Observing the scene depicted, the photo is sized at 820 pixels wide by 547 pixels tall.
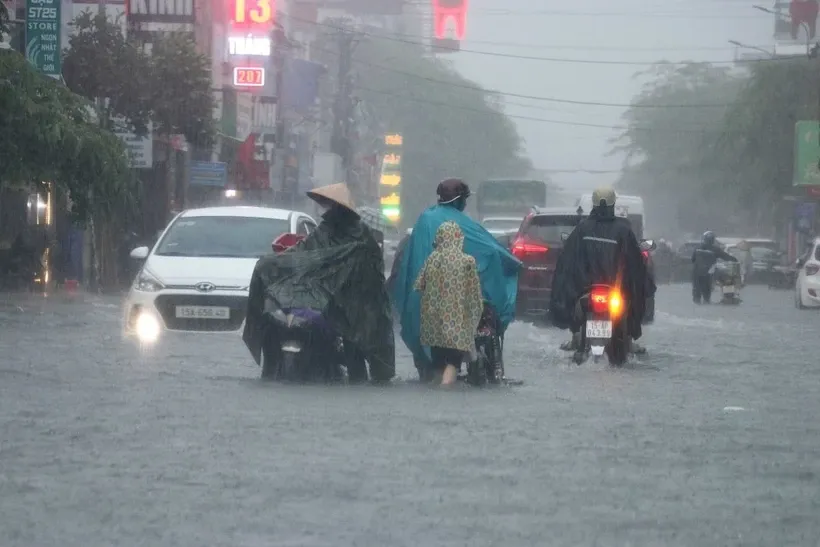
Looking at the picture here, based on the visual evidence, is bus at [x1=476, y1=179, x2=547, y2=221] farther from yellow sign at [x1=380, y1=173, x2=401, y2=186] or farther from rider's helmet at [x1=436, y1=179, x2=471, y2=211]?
rider's helmet at [x1=436, y1=179, x2=471, y2=211]

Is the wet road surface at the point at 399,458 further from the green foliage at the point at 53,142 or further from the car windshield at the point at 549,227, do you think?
the green foliage at the point at 53,142

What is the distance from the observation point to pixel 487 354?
15.0m

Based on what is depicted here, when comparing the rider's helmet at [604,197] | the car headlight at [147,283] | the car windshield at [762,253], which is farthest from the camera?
the car windshield at [762,253]

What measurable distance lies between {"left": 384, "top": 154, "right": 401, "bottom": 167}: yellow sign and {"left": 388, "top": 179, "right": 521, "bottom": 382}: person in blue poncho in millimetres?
87982

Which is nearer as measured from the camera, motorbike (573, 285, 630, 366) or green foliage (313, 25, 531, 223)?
motorbike (573, 285, 630, 366)

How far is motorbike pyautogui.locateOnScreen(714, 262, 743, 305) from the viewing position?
132 feet

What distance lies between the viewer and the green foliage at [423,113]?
121 m

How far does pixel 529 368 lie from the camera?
685 inches

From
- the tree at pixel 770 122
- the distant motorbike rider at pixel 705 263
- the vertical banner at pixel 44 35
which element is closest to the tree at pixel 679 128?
the tree at pixel 770 122

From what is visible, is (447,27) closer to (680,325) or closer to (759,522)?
(680,325)

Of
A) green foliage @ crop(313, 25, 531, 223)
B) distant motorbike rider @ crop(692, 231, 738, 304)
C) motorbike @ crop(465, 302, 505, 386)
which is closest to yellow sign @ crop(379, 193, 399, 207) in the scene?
green foliage @ crop(313, 25, 531, 223)

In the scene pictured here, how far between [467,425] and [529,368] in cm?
599

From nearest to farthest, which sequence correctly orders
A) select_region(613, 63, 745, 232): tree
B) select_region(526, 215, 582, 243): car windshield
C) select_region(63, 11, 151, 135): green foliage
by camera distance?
select_region(526, 215, 582, 243): car windshield → select_region(63, 11, 151, 135): green foliage → select_region(613, 63, 745, 232): tree

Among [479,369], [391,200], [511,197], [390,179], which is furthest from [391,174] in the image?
[479,369]
